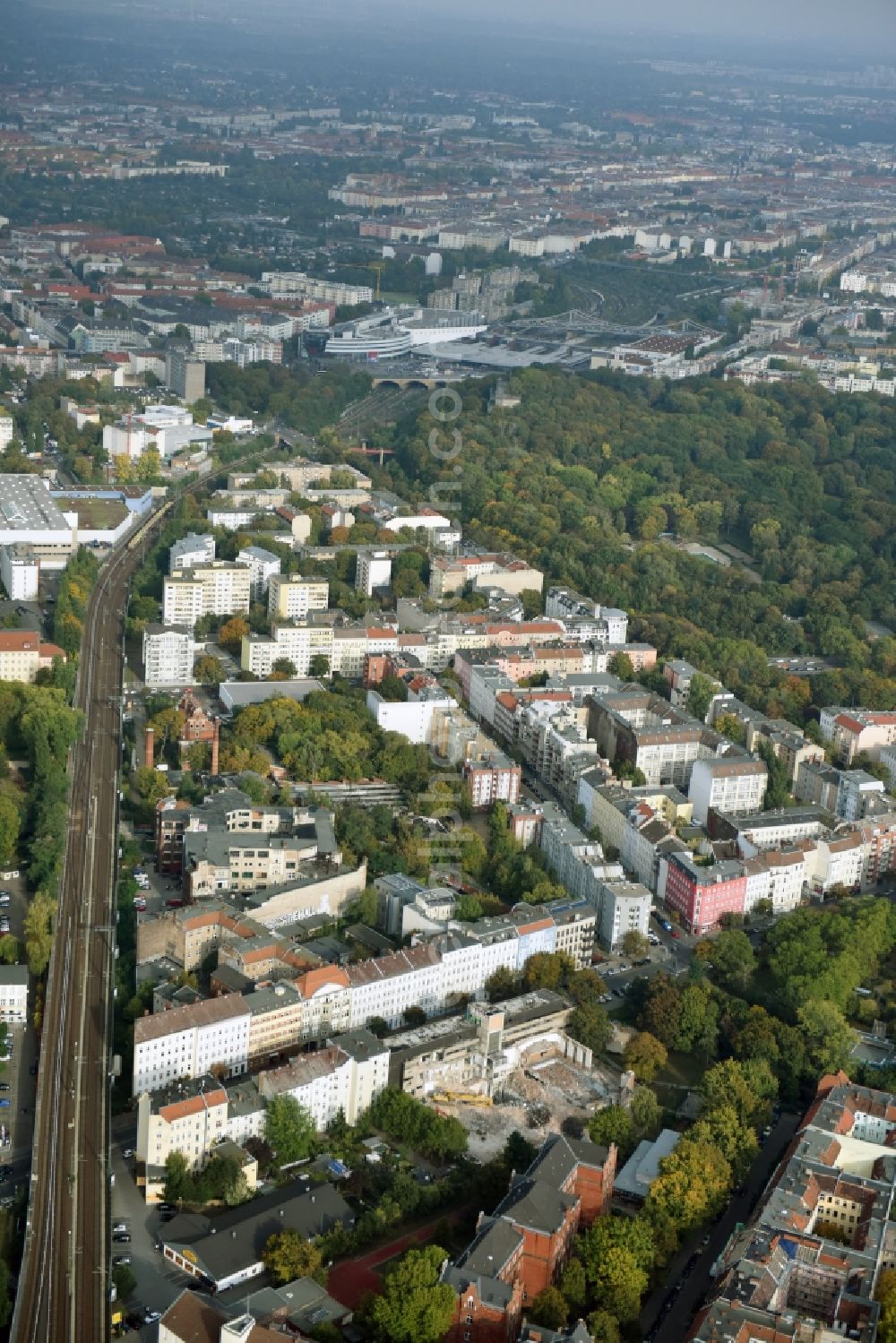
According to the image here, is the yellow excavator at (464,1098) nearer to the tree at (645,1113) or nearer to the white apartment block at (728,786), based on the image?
the tree at (645,1113)

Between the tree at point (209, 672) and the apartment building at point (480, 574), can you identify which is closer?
the tree at point (209, 672)

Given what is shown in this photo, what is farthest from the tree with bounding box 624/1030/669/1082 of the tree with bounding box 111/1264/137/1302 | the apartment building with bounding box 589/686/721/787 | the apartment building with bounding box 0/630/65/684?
the apartment building with bounding box 0/630/65/684

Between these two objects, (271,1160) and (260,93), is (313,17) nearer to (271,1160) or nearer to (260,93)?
(260,93)

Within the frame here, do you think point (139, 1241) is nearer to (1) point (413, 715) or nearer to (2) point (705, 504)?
(1) point (413, 715)

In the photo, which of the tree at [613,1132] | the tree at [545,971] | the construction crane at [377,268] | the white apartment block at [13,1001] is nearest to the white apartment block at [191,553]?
the tree at [545,971]

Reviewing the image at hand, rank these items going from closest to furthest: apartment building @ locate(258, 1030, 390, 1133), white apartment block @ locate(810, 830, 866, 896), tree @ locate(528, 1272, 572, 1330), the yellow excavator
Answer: tree @ locate(528, 1272, 572, 1330), apartment building @ locate(258, 1030, 390, 1133), the yellow excavator, white apartment block @ locate(810, 830, 866, 896)

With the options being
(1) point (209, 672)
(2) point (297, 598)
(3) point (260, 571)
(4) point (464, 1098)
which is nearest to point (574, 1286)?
(4) point (464, 1098)

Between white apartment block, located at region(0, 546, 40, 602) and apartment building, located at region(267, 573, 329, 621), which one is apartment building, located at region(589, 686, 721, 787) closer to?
apartment building, located at region(267, 573, 329, 621)
